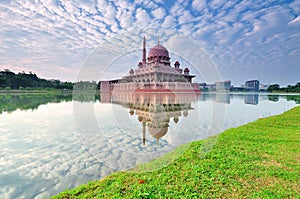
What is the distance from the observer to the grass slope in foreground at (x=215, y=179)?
2.88m

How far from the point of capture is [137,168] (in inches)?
161

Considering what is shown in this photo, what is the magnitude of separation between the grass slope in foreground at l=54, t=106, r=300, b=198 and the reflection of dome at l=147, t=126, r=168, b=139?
2430 millimetres

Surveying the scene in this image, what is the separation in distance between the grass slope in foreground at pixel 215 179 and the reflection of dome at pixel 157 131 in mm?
2430

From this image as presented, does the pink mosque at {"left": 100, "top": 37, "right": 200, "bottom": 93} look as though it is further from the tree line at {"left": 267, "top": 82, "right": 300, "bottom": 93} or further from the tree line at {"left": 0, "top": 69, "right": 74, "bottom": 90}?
the tree line at {"left": 267, "top": 82, "right": 300, "bottom": 93}

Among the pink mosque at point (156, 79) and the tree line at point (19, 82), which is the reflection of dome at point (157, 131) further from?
the tree line at point (19, 82)

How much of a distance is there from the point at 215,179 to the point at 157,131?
14.9 ft

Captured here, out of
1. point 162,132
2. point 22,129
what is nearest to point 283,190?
point 162,132

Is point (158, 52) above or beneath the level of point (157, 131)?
above

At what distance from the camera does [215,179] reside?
328 cm

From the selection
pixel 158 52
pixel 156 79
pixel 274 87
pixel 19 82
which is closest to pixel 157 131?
pixel 156 79

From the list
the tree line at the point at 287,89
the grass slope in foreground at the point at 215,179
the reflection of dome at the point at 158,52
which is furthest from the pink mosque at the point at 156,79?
the tree line at the point at 287,89

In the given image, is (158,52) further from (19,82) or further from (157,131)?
(19,82)

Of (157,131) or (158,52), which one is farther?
(158,52)

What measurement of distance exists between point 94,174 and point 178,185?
2.04 meters
